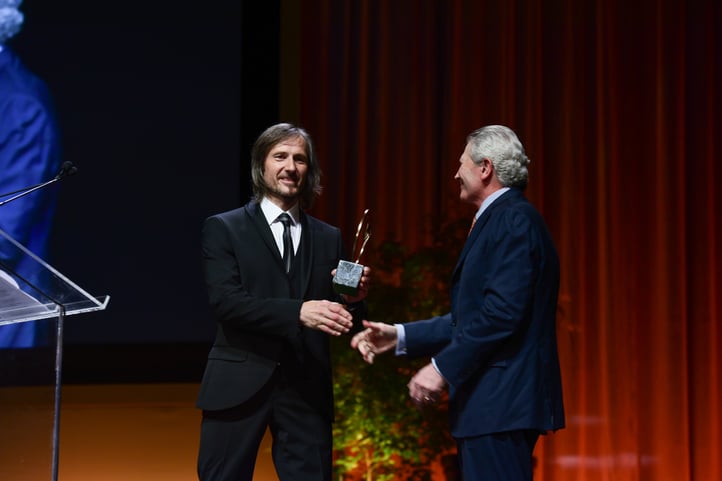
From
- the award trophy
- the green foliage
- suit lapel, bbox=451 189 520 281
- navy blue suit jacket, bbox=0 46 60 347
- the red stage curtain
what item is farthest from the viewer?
the red stage curtain

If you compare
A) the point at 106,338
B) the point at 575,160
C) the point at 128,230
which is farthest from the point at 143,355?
the point at 575,160

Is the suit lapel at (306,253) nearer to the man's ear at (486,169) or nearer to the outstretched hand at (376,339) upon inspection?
the outstretched hand at (376,339)

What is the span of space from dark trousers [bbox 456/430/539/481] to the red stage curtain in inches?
78.0

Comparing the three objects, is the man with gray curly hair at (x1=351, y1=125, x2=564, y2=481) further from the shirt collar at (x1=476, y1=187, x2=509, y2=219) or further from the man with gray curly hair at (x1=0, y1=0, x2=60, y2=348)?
the man with gray curly hair at (x1=0, y1=0, x2=60, y2=348)

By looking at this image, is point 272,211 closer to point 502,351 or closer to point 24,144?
point 502,351

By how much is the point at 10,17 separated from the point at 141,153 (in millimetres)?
868

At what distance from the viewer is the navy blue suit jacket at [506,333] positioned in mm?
2066

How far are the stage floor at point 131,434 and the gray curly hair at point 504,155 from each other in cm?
225

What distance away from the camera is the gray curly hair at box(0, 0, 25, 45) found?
3.98 metres

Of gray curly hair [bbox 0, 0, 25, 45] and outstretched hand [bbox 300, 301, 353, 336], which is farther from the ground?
gray curly hair [bbox 0, 0, 25, 45]

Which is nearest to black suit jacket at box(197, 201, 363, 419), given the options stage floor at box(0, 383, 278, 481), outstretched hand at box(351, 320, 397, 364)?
outstretched hand at box(351, 320, 397, 364)

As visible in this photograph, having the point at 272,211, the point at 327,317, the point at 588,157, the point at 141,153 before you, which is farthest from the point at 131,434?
the point at 588,157

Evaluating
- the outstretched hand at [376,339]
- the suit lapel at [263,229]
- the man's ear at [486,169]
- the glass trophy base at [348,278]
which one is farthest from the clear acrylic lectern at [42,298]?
the man's ear at [486,169]

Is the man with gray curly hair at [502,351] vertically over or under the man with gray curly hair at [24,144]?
under
